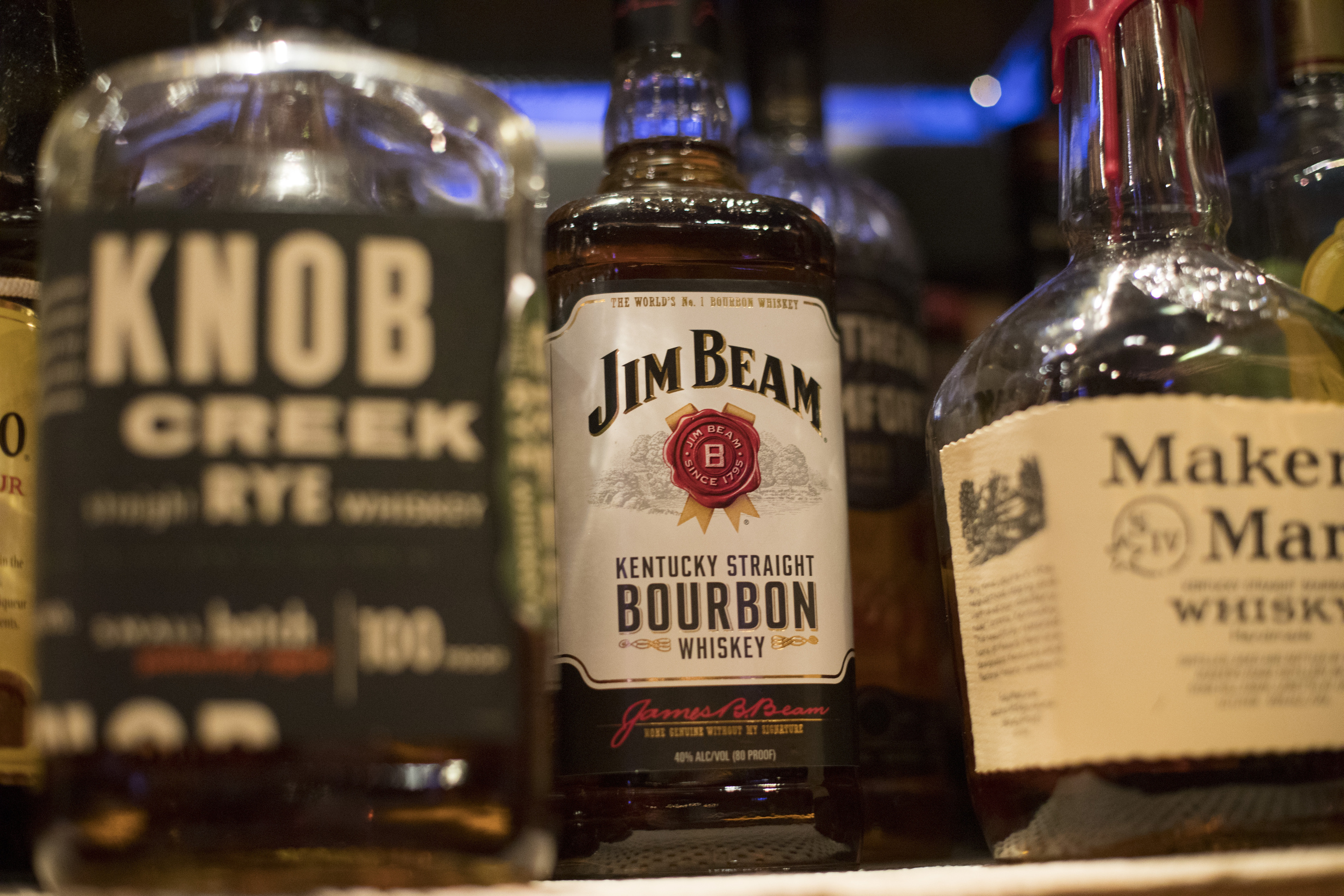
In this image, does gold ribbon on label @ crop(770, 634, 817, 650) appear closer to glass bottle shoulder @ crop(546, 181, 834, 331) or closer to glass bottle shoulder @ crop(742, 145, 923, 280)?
glass bottle shoulder @ crop(546, 181, 834, 331)

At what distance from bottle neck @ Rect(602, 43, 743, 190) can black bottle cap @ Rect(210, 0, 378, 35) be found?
6.8 inches

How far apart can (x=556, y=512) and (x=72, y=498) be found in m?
0.21

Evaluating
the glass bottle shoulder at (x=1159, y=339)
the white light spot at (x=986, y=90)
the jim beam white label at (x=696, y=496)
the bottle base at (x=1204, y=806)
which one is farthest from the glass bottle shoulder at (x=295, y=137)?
the white light spot at (x=986, y=90)

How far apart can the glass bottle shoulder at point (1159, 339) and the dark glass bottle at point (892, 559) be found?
0.15m

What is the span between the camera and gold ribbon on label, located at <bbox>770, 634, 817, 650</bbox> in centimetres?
Answer: 59

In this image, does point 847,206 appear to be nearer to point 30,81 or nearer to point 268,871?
point 30,81

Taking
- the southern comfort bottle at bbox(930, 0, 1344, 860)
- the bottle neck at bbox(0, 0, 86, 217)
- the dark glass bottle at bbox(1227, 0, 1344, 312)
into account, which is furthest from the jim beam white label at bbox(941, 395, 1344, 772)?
the bottle neck at bbox(0, 0, 86, 217)

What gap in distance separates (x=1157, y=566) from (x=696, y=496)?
0.19 meters

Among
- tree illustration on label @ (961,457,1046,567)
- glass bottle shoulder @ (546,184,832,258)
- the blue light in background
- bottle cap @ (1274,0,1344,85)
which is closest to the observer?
tree illustration on label @ (961,457,1046,567)

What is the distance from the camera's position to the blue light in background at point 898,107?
996 mm

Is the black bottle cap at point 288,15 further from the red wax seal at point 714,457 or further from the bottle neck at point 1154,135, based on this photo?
the bottle neck at point 1154,135

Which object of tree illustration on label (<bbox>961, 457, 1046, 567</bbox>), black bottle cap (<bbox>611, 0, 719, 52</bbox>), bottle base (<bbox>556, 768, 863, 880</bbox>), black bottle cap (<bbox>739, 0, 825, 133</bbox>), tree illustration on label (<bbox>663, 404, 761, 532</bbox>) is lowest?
bottle base (<bbox>556, 768, 863, 880</bbox>)

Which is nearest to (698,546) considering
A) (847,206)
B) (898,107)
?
(847,206)

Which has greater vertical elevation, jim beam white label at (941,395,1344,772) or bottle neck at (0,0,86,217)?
bottle neck at (0,0,86,217)
